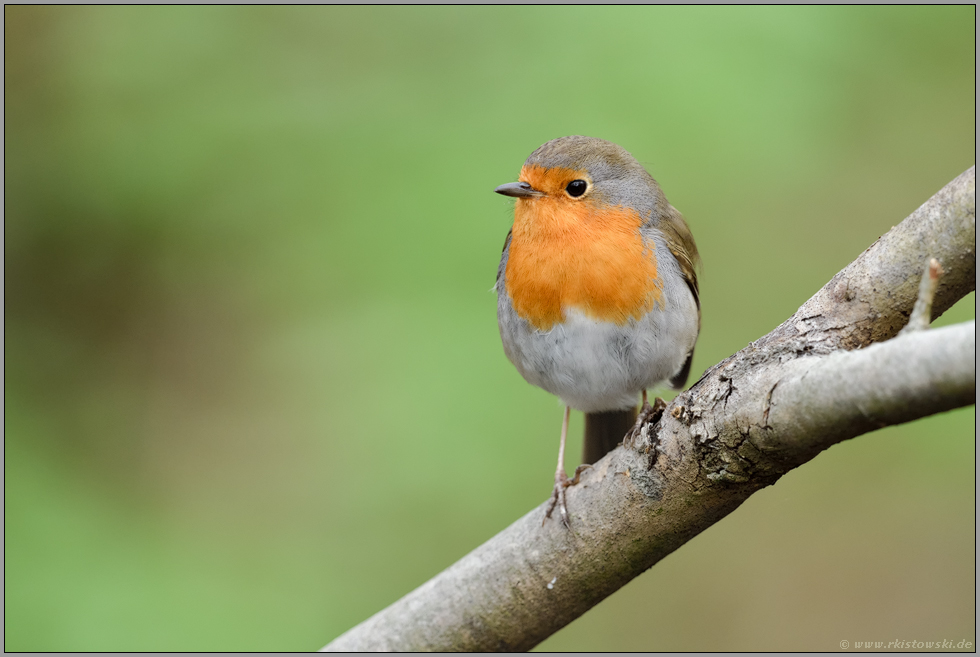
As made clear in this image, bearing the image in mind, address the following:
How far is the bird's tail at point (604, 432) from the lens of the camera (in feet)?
13.0

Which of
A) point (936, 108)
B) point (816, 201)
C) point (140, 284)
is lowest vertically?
point (140, 284)

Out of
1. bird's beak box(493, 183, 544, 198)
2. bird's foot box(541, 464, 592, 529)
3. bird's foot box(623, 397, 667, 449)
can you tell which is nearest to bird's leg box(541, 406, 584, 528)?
bird's foot box(541, 464, 592, 529)

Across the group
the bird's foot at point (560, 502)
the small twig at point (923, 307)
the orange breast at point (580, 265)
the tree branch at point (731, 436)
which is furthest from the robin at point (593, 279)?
the small twig at point (923, 307)

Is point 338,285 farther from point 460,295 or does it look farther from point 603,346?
point 603,346

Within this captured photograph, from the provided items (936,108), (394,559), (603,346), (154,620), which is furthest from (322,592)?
(936,108)

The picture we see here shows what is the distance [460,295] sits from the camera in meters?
3.64

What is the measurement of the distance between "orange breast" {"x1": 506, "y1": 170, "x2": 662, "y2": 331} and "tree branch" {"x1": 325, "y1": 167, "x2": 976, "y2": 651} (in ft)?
2.51

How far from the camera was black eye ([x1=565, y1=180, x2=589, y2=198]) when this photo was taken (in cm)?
339

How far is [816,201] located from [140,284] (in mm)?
3928

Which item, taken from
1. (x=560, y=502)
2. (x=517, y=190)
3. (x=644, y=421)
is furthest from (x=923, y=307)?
(x=517, y=190)

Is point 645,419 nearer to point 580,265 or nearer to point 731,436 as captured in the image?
point 731,436

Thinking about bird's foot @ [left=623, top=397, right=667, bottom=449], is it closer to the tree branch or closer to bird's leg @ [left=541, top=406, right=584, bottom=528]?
the tree branch

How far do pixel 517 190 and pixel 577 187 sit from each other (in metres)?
0.27

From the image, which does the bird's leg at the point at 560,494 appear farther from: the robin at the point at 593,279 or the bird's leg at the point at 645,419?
the bird's leg at the point at 645,419
